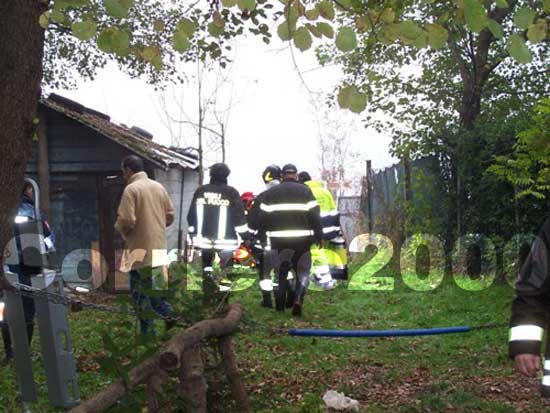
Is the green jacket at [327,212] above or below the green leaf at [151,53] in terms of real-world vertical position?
below

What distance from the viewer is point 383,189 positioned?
18.6 metres

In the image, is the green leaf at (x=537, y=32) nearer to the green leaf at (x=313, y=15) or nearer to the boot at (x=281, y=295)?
the green leaf at (x=313, y=15)

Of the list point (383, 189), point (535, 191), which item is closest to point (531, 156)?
point (535, 191)

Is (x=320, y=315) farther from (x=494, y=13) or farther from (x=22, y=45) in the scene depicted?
(x=22, y=45)

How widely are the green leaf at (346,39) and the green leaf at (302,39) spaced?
0.48m

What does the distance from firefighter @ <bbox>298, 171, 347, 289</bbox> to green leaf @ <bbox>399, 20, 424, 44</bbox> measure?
6.94 m

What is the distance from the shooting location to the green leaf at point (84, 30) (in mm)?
4129

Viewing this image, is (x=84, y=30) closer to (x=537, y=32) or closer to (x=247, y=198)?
(x=537, y=32)

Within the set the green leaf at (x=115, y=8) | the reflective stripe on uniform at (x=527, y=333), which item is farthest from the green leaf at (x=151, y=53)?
the reflective stripe on uniform at (x=527, y=333)

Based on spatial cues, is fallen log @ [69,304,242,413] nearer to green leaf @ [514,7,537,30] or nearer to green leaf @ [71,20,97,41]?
green leaf @ [71,20,97,41]

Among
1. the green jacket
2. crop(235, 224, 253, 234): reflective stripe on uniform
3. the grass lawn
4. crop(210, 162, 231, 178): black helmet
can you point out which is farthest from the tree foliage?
crop(210, 162, 231, 178): black helmet

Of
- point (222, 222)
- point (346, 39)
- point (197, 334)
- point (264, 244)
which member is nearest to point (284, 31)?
point (346, 39)

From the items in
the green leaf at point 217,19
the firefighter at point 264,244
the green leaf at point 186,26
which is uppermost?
the green leaf at point 217,19

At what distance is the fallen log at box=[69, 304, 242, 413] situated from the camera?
2987mm
